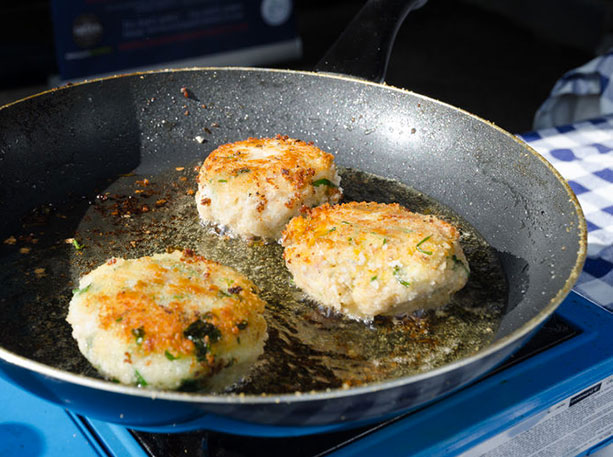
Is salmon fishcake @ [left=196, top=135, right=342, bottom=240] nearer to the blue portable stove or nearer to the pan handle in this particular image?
the pan handle

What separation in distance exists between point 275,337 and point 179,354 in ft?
0.95

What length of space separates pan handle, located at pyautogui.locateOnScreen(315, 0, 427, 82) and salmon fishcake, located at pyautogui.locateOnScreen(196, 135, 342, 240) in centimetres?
44

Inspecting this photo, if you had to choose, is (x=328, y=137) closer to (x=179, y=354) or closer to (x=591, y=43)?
(x=179, y=354)

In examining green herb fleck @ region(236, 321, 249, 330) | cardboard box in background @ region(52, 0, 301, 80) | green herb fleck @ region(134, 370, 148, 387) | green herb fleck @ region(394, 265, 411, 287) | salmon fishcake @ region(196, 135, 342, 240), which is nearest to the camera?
green herb fleck @ region(134, 370, 148, 387)

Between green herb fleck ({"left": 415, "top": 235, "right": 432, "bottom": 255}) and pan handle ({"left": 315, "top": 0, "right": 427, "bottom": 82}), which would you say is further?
pan handle ({"left": 315, "top": 0, "right": 427, "bottom": 82})

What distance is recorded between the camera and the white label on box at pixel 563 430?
1.36m

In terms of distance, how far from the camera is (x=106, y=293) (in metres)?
1.39

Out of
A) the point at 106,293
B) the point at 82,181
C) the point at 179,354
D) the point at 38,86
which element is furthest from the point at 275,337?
the point at 38,86

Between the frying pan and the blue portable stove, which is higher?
the frying pan

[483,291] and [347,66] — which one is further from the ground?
[347,66]

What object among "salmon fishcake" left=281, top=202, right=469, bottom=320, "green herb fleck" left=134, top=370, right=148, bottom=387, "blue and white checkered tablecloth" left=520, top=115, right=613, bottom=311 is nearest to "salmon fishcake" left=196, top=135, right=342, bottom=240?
"salmon fishcake" left=281, top=202, right=469, bottom=320

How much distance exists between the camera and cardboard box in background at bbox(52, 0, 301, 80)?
4414mm

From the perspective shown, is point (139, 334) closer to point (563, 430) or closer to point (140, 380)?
point (140, 380)

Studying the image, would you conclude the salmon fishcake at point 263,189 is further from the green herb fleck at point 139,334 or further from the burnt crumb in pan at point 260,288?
the green herb fleck at point 139,334
